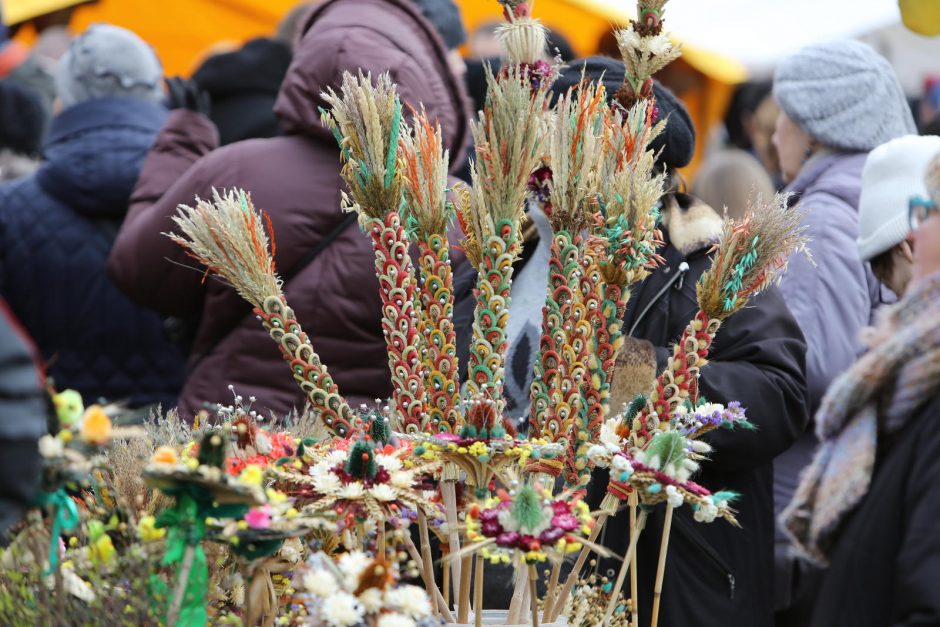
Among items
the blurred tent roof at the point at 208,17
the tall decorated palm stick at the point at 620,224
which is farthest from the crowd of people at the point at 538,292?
the blurred tent roof at the point at 208,17

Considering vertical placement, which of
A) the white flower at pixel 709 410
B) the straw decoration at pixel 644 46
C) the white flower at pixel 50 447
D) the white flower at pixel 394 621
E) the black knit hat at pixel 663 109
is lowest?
the white flower at pixel 394 621

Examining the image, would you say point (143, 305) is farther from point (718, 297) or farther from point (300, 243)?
point (718, 297)

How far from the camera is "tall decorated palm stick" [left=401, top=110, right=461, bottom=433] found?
2113 millimetres

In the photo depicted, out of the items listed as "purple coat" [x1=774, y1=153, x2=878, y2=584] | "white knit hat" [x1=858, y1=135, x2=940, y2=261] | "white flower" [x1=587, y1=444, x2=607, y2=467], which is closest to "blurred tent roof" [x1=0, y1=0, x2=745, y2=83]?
"purple coat" [x1=774, y1=153, x2=878, y2=584]

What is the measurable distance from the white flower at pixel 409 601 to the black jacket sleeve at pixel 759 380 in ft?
3.31

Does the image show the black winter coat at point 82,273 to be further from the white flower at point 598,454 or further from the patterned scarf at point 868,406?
the patterned scarf at point 868,406

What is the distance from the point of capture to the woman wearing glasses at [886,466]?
1.63 metres

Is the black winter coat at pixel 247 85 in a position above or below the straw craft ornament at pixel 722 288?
above

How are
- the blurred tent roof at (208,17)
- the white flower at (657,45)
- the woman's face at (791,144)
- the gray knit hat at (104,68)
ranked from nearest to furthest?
the white flower at (657,45)
the woman's face at (791,144)
the gray knit hat at (104,68)
the blurred tent roof at (208,17)

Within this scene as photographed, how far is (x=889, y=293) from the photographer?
129 inches

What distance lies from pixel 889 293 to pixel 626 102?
131 cm

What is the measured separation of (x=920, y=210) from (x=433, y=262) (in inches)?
30.0

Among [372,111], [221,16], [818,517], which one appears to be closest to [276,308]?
[372,111]

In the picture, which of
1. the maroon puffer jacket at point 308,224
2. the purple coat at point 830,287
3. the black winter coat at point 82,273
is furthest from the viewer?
the black winter coat at point 82,273
